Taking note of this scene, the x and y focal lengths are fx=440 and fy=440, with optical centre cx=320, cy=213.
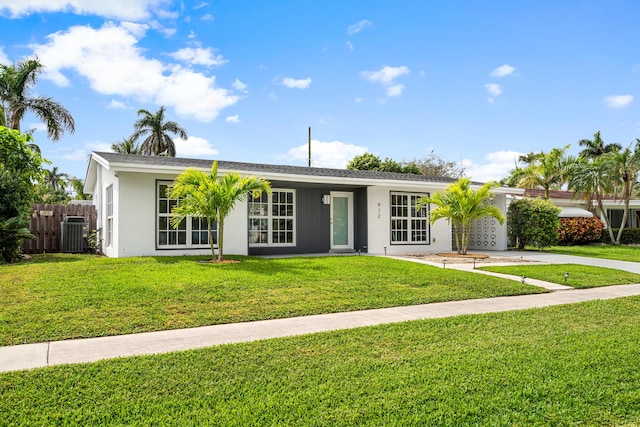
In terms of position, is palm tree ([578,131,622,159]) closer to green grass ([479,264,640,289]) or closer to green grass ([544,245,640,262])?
green grass ([544,245,640,262])

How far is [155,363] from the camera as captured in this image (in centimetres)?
421

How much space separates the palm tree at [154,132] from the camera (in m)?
35.7

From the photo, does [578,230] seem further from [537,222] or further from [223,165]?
[223,165]

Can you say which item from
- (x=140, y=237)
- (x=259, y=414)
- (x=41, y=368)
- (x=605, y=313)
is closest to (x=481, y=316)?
(x=605, y=313)

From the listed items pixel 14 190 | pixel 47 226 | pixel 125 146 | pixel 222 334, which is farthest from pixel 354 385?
pixel 125 146

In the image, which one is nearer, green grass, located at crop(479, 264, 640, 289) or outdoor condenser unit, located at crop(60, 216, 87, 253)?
green grass, located at crop(479, 264, 640, 289)

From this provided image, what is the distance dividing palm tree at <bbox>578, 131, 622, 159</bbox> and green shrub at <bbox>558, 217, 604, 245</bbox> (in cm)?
2058

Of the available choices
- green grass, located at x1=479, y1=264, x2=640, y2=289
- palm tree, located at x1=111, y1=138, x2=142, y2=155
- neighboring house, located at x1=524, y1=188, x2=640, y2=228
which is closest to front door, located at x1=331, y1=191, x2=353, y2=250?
green grass, located at x1=479, y1=264, x2=640, y2=289

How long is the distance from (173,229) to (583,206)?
29.5 m

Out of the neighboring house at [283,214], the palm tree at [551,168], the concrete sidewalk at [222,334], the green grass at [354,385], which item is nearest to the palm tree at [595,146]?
the palm tree at [551,168]

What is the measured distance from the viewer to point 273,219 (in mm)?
15023

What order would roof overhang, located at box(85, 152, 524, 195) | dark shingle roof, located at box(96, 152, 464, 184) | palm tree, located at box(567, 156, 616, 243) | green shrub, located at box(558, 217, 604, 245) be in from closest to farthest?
roof overhang, located at box(85, 152, 524, 195) → dark shingle roof, located at box(96, 152, 464, 184) → green shrub, located at box(558, 217, 604, 245) → palm tree, located at box(567, 156, 616, 243)

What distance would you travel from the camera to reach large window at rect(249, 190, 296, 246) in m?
14.7

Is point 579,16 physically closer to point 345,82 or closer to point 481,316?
point 345,82
